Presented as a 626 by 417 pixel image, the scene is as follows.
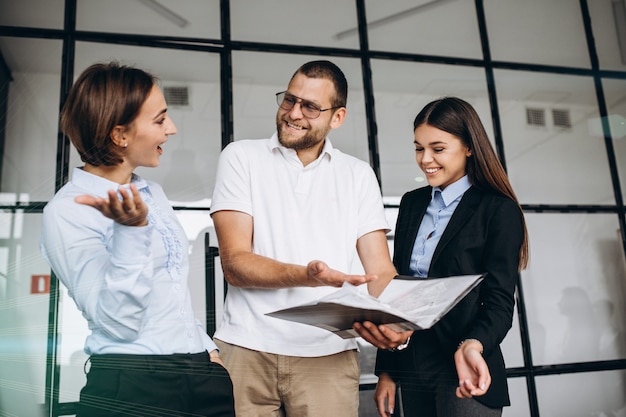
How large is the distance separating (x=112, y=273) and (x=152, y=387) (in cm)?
22

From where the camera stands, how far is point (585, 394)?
86.8 inches

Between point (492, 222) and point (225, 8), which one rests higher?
point (225, 8)

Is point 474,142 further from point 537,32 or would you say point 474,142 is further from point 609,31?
point 609,31

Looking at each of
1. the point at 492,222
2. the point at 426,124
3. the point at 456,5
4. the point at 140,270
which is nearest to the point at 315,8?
the point at 456,5

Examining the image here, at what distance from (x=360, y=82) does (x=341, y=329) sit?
1.27 meters

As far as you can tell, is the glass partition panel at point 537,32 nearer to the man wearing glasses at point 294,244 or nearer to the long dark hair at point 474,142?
the long dark hair at point 474,142

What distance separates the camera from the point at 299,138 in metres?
1.38

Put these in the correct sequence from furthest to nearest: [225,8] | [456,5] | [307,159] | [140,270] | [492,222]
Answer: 1. [456,5]
2. [225,8]
3. [307,159]
4. [492,222]
5. [140,270]

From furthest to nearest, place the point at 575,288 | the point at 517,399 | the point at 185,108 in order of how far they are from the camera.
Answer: the point at 575,288 < the point at 517,399 < the point at 185,108

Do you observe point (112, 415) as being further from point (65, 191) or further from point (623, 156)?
point (623, 156)

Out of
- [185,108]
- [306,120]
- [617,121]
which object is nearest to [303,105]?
[306,120]

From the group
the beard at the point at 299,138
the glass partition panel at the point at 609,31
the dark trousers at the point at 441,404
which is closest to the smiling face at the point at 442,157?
the beard at the point at 299,138

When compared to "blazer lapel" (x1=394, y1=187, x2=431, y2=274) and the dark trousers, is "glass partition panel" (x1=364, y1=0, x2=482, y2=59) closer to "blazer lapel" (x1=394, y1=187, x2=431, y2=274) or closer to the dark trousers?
"blazer lapel" (x1=394, y1=187, x2=431, y2=274)

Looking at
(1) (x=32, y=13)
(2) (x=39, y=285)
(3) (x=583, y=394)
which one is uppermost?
(1) (x=32, y=13)
